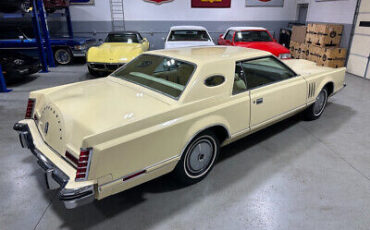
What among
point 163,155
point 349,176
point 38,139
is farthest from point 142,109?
point 349,176

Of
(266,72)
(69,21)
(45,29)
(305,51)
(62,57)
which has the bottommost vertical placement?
(62,57)

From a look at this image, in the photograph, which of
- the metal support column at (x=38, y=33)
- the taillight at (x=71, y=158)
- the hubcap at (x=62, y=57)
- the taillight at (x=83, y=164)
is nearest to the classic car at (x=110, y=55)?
the metal support column at (x=38, y=33)

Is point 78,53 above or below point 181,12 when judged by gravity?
below

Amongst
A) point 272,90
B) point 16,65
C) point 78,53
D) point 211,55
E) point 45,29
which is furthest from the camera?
point 78,53

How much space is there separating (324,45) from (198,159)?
845cm

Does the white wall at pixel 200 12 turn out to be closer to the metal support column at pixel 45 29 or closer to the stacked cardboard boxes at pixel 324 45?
the stacked cardboard boxes at pixel 324 45

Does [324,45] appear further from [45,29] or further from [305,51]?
[45,29]

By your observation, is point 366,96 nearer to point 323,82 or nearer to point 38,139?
point 323,82

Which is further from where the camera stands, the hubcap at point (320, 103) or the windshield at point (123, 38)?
the windshield at point (123, 38)

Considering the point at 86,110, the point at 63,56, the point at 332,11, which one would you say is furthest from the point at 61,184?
the point at 332,11

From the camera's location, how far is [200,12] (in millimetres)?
12117

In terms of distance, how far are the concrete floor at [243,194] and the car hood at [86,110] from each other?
73 cm

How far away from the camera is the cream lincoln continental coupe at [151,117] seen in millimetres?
2062

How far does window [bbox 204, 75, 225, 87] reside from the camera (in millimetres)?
2774
